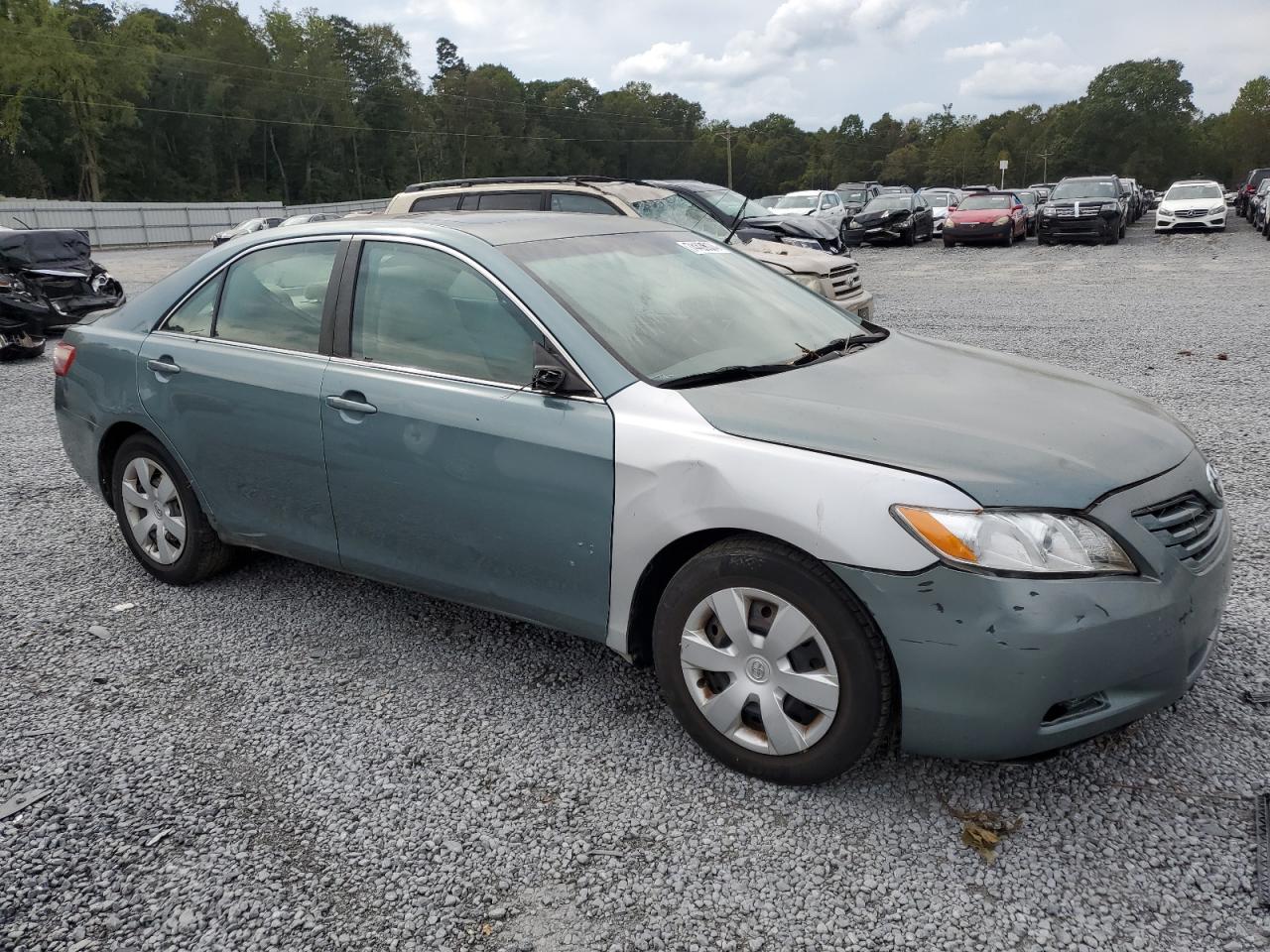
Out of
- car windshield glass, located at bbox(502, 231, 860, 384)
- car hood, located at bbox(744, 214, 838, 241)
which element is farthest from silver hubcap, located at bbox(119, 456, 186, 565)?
car hood, located at bbox(744, 214, 838, 241)

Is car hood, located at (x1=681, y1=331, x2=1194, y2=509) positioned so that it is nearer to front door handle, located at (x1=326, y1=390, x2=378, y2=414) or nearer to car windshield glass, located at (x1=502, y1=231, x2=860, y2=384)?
car windshield glass, located at (x1=502, y1=231, x2=860, y2=384)

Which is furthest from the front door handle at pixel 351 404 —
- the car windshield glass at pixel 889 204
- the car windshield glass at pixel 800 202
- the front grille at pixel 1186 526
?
the car windshield glass at pixel 889 204

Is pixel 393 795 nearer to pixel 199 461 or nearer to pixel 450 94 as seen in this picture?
pixel 199 461

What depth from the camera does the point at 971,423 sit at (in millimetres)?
2830

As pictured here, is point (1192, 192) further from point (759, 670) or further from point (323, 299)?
point (759, 670)

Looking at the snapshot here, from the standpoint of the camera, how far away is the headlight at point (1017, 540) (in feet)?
8.11

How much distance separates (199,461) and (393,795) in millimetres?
1896

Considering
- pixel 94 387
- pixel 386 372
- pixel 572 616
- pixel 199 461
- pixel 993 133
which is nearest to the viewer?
pixel 572 616

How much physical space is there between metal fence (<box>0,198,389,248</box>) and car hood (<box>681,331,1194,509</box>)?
40413 mm

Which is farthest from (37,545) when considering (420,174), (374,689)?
(420,174)

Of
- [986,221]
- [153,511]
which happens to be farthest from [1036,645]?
[986,221]

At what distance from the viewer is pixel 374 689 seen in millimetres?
3582

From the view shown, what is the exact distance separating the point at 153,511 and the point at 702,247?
2.72 metres

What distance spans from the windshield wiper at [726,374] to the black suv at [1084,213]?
24876 mm
